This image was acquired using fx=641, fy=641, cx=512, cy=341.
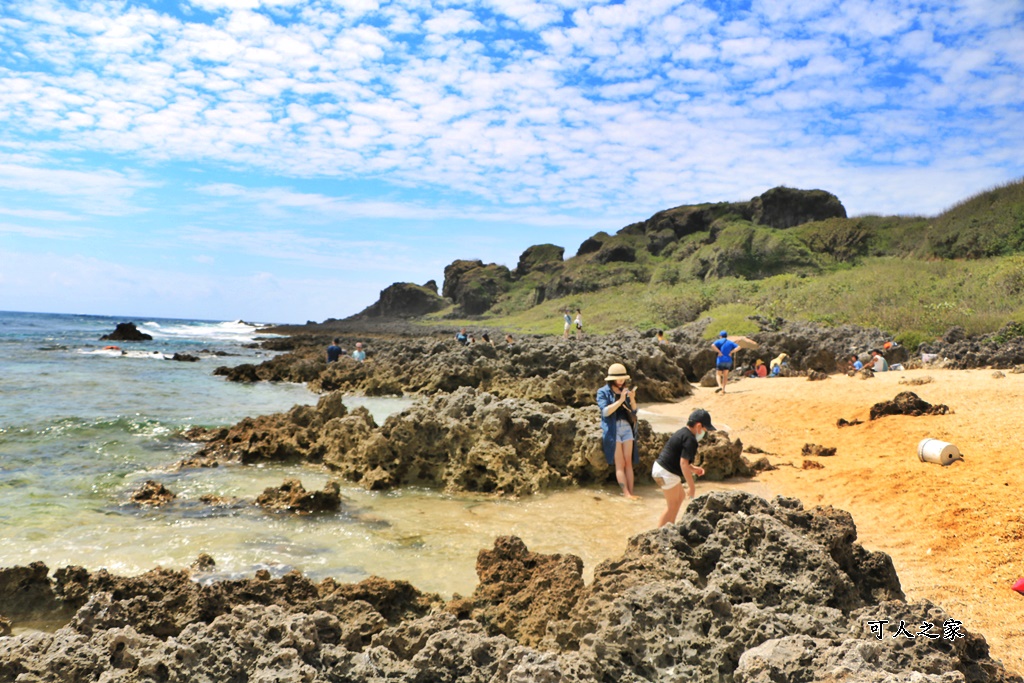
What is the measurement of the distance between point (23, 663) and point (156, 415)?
13299 millimetres

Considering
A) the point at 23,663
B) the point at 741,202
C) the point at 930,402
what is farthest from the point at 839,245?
the point at 23,663

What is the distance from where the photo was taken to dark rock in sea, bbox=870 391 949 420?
11562 mm

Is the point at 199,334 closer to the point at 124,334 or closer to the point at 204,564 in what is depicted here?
the point at 124,334

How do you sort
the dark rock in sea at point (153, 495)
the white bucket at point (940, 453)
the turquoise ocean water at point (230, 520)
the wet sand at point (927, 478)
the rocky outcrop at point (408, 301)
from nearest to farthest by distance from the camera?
the wet sand at point (927, 478), the turquoise ocean water at point (230, 520), the dark rock in sea at point (153, 495), the white bucket at point (940, 453), the rocky outcrop at point (408, 301)

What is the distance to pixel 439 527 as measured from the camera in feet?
23.9

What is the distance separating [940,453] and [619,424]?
4448 mm

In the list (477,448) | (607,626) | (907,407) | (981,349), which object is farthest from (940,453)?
(981,349)

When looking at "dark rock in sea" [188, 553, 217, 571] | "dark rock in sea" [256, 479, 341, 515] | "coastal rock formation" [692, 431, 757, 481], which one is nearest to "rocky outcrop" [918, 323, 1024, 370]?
"coastal rock formation" [692, 431, 757, 481]

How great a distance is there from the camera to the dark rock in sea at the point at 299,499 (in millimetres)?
7758

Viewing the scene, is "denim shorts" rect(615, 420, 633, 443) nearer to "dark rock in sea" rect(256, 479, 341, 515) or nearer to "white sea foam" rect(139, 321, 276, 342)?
"dark rock in sea" rect(256, 479, 341, 515)

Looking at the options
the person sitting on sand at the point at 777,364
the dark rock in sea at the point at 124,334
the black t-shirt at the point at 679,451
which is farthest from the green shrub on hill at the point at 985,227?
the dark rock in sea at the point at 124,334

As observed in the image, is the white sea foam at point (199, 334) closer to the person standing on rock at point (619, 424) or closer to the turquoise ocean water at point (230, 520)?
the turquoise ocean water at point (230, 520)

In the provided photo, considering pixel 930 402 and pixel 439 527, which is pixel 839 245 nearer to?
pixel 930 402

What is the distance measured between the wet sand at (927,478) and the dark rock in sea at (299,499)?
5.72 meters
